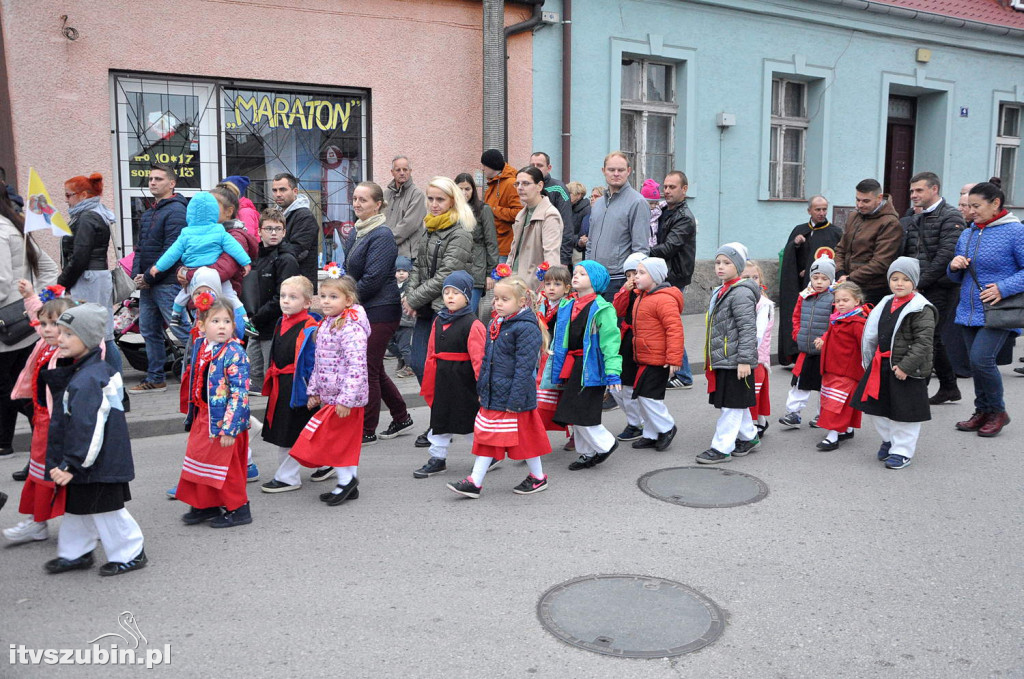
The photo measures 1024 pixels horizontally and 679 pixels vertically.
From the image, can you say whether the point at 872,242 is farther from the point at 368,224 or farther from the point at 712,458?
the point at 368,224

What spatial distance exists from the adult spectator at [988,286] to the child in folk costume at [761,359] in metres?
1.53

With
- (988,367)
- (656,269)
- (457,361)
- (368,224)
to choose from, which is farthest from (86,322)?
(988,367)

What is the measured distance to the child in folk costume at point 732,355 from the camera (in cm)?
571

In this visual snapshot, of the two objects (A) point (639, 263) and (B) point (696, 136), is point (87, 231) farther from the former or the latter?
(B) point (696, 136)

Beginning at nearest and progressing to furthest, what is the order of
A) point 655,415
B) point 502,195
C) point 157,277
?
point 655,415 → point 157,277 → point 502,195

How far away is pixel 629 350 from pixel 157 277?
14.1 feet

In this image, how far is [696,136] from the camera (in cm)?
1298

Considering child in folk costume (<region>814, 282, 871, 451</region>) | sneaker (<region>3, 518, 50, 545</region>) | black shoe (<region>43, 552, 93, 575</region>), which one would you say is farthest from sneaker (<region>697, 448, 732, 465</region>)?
sneaker (<region>3, 518, 50, 545</region>)

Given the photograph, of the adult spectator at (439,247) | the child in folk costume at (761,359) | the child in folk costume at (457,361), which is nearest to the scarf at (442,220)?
the adult spectator at (439,247)

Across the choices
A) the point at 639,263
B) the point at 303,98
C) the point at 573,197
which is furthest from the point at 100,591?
the point at 303,98

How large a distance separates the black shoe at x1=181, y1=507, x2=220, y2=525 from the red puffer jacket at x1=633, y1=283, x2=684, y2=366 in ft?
9.67

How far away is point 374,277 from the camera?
6.10m

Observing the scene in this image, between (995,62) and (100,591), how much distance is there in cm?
1755

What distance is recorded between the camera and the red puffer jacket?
5773mm
